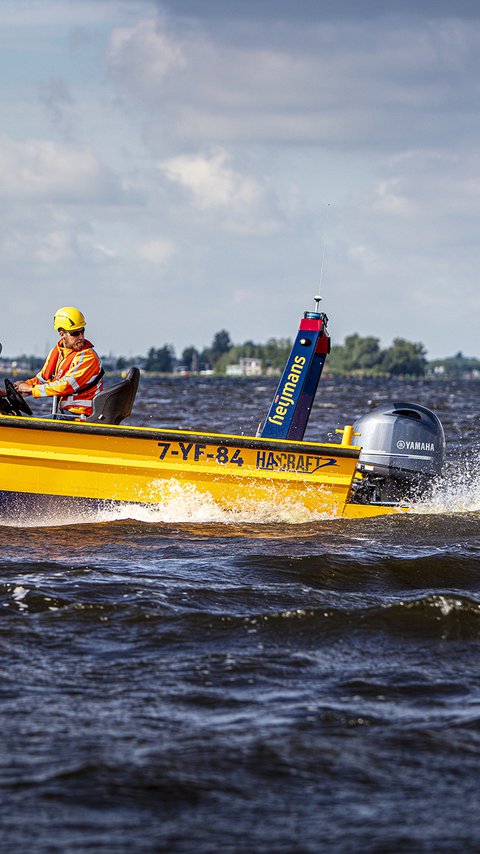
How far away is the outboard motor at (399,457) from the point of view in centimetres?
1060

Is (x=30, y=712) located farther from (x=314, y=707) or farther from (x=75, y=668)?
(x=314, y=707)

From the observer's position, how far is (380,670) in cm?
565

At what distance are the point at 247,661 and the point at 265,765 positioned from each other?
4.35ft

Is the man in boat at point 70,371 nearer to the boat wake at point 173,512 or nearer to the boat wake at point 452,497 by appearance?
the boat wake at point 173,512

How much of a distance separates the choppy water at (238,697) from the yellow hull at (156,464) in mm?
730

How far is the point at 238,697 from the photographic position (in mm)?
5188

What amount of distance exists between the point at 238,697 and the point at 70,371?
5.21 meters

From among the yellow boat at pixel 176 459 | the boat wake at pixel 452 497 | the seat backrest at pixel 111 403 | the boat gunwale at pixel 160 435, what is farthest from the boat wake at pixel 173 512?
the boat wake at pixel 452 497

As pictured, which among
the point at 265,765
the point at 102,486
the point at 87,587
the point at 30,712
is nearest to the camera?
the point at 265,765

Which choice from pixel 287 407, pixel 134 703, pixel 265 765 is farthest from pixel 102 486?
pixel 265 765

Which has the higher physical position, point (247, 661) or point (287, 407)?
point (287, 407)

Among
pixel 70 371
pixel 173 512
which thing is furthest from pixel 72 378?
pixel 173 512

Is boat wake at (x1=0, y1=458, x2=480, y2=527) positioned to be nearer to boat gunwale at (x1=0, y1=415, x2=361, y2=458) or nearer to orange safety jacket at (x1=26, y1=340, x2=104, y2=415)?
boat gunwale at (x1=0, y1=415, x2=361, y2=458)

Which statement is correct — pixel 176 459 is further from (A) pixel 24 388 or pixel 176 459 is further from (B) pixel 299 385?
(A) pixel 24 388
